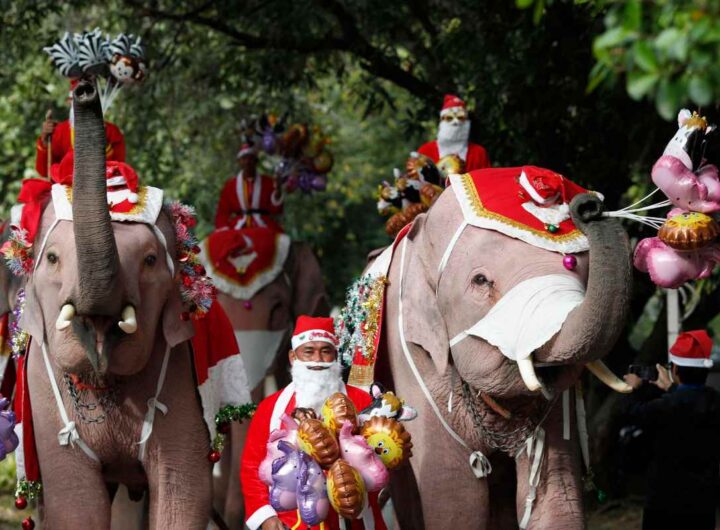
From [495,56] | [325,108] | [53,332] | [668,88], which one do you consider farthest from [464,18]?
[325,108]

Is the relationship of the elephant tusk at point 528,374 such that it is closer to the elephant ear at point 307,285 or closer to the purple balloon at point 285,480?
the purple balloon at point 285,480

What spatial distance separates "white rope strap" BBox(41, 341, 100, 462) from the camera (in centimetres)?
620

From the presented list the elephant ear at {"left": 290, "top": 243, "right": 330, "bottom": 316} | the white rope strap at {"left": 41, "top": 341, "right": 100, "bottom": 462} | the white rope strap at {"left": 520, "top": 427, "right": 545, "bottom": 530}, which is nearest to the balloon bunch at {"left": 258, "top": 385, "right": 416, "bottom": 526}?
the white rope strap at {"left": 520, "top": 427, "right": 545, "bottom": 530}

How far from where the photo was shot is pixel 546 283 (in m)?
5.45

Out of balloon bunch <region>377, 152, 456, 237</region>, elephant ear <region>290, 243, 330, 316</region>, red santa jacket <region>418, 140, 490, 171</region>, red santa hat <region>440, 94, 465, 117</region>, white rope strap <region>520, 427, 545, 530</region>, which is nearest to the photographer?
white rope strap <region>520, 427, 545, 530</region>

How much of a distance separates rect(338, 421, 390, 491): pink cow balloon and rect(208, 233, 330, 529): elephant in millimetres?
4624

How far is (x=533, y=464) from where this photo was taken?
233 inches

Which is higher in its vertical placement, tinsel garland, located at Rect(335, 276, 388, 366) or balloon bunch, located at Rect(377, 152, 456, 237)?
balloon bunch, located at Rect(377, 152, 456, 237)

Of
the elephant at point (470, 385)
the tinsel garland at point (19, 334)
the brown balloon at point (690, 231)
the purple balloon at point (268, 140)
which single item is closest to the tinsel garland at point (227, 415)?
the elephant at point (470, 385)

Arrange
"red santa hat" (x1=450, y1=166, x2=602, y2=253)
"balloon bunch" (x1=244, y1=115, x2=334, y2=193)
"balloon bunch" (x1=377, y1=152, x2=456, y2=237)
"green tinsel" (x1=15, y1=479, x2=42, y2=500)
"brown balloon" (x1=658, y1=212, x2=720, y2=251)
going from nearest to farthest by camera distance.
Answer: "brown balloon" (x1=658, y1=212, x2=720, y2=251) < "red santa hat" (x1=450, y1=166, x2=602, y2=253) < "green tinsel" (x1=15, y1=479, x2=42, y2=500) < "balloon bunch" (x1=377, y1=152, x2=456, y2=237) < "balloon bunch" (x1=244, y1=115, x2=334, y2=193)

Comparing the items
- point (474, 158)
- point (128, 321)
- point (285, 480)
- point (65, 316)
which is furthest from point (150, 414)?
point (474, 158)

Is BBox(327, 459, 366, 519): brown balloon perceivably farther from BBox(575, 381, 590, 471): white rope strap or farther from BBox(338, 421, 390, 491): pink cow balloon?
BBox(575, 381, 590, 471): white rope strap

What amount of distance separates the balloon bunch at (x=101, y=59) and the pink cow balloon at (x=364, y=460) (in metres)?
3.06

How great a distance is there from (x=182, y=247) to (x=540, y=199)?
171 cm
